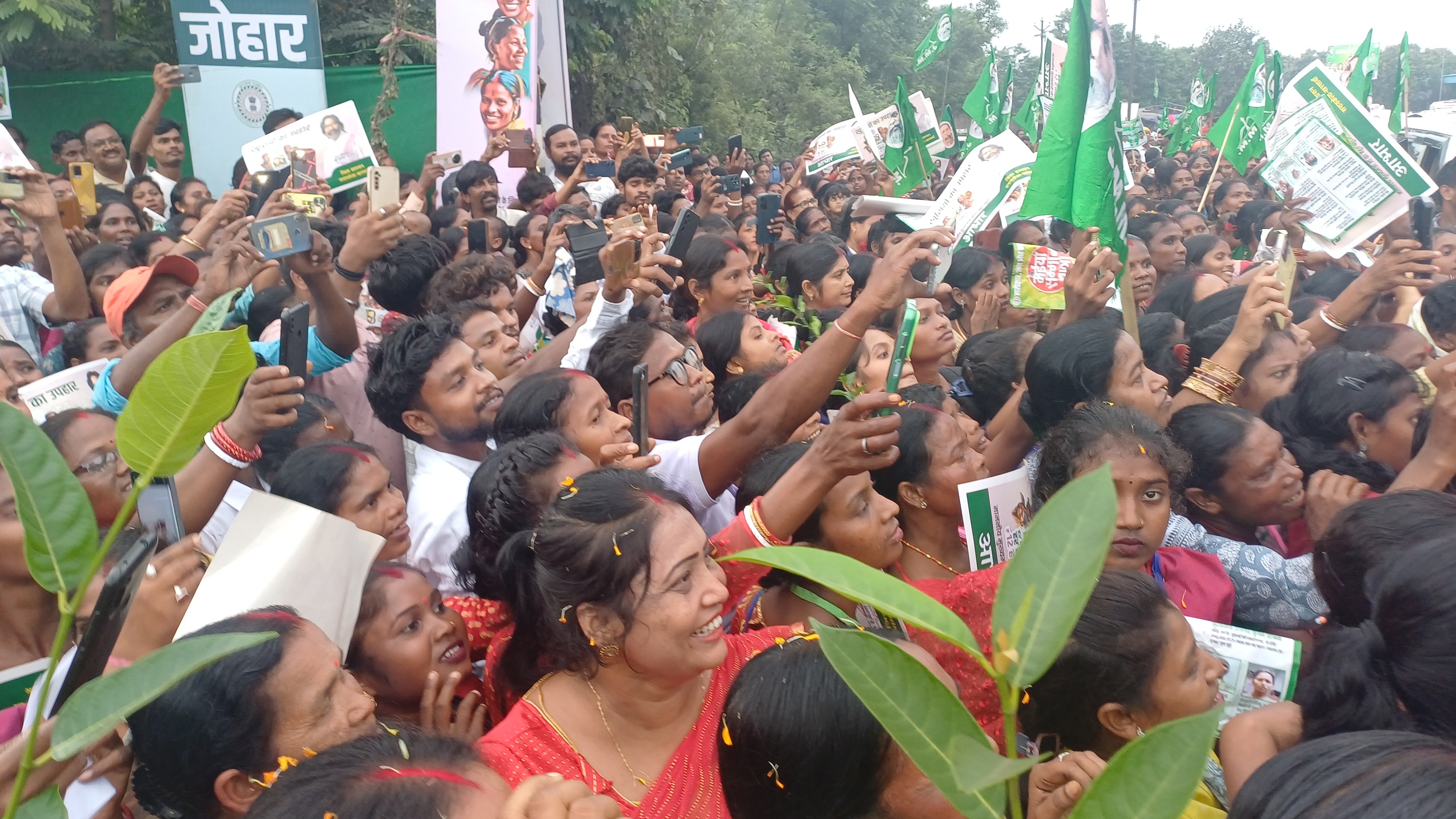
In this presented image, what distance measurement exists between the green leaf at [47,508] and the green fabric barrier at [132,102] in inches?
416

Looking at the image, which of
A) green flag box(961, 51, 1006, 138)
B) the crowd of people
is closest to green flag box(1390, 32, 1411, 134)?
green flag box(961, 51, 1006, 138)

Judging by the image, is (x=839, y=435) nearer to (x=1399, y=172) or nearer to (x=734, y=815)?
(x=734, y=815)

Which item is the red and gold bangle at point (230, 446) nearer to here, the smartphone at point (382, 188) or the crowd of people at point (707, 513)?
the crowd of people at point (707, 513)

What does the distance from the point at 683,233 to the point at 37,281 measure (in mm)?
3001

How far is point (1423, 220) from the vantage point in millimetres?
6246

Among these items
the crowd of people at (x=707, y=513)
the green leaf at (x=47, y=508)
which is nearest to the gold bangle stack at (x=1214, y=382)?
the crowd of people at (x=707, y=513)

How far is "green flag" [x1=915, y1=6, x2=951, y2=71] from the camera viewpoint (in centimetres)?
1145

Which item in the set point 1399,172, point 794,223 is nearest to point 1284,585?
point 1399,172

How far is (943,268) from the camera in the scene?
531cm

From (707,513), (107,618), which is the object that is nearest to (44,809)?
(107,618)

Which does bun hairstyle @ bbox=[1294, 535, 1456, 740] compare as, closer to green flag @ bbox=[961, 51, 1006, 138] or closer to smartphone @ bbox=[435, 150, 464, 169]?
smartphone @ bbox=[435, 150, 464, 169]

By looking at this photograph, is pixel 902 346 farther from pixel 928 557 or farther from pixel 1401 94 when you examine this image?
pixel 1401 94

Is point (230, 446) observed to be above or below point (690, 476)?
above

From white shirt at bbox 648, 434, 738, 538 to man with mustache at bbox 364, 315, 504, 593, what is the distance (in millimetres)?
634
